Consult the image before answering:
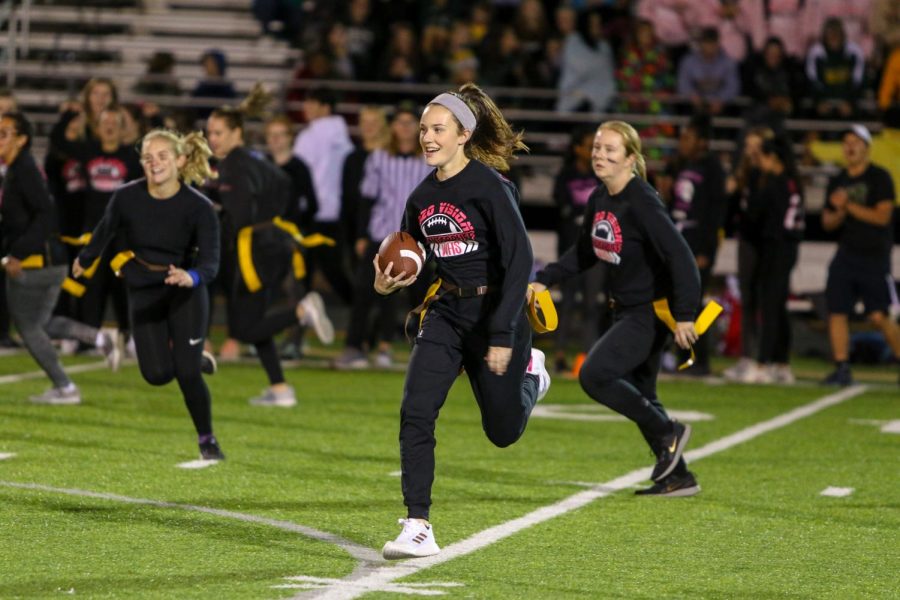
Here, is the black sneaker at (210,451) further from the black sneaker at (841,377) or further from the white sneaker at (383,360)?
the black sneaker at (841,377)

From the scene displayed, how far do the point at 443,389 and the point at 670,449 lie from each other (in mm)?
2017

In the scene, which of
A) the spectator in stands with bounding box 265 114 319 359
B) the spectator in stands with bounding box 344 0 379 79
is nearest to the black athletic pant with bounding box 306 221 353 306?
the spectator in stands with bounding box 265 114 319 359

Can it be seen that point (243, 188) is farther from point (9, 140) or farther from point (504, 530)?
point (504, 530)

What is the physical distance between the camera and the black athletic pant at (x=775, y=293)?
550 inches

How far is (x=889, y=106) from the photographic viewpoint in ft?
59.7

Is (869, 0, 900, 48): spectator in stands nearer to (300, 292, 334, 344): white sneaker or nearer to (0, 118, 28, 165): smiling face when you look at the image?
(300, 292, 334, 344): white sneaker

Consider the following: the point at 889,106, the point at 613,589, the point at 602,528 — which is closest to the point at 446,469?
the point at 602,528

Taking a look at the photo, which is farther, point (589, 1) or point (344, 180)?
point (589, 1)

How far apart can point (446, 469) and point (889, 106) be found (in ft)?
34.5

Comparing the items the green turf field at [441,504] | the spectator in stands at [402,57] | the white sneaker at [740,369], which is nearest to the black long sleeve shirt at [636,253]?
the green turf field at [441,504]

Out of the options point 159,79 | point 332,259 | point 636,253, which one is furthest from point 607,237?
point 159,79

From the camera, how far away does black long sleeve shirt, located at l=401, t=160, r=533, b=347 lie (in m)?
6.72

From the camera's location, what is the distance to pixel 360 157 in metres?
14.7

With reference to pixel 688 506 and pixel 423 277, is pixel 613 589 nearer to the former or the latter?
pixel 688 506
